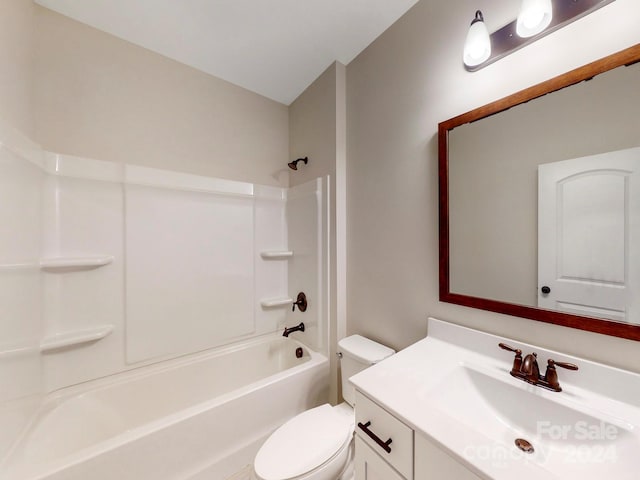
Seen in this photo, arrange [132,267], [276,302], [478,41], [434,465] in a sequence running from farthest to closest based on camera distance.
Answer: [276,302]
[132,267]
[478,41]
[434,465]

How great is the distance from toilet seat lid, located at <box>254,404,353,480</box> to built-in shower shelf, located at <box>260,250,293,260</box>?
3.74ft

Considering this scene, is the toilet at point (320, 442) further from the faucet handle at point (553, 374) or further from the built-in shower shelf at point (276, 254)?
the built-in shower shelf at point (276, 254)

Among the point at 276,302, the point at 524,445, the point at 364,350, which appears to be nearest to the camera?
the point at 524,445

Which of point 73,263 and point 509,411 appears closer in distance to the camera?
point 509,411

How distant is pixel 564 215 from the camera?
2.69 feet

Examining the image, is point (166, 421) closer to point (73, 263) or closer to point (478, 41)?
point (73, 263)

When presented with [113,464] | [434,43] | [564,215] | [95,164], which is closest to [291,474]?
[113,464]

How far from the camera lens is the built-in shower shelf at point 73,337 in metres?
1.27

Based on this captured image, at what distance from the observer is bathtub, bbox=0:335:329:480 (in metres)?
0.98

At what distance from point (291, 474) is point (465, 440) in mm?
756

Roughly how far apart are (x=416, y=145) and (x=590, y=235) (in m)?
0.78

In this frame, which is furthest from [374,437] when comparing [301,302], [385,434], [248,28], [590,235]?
[248,28]

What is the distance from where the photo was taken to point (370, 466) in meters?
0.79

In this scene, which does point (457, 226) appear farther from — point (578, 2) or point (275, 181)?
point (275, 181)
